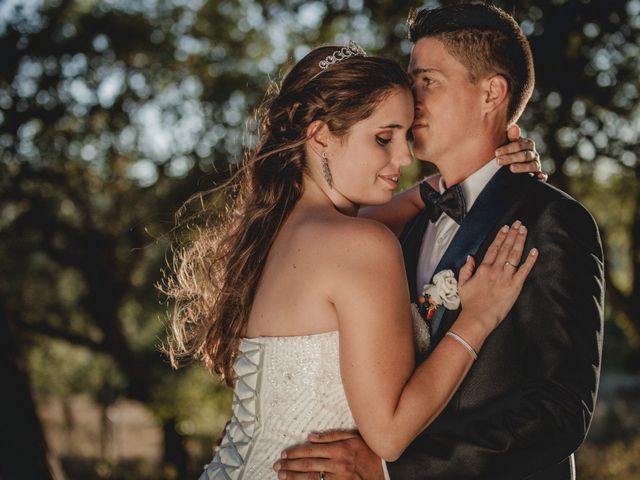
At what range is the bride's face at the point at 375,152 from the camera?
2.72 metres

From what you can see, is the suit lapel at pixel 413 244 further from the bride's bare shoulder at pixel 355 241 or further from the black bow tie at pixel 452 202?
the bride's bare shoulder at pixel 355 241

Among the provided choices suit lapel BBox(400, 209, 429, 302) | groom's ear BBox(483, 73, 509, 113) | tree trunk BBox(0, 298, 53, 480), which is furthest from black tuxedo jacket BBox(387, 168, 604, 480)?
tree trunk BBox(0, 298, 53, 480)

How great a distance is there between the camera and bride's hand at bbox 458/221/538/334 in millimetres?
2457

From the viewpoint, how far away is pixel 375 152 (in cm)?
273

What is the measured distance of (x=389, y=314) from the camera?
234cm

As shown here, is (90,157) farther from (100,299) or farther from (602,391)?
(602,391)

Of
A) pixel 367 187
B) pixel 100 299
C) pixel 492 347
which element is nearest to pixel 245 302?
pixel 367 187

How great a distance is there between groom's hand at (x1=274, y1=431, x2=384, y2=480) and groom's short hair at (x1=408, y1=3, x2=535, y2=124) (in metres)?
1.62

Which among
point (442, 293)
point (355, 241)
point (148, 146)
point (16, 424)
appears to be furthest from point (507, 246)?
point (148, 146)

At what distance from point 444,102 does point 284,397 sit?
1.45m

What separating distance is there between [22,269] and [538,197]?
39.1 ft

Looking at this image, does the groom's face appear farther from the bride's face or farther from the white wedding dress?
the white wedding dress

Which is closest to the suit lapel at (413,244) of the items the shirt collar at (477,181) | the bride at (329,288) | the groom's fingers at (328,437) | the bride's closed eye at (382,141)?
the shirt collar at (477,181)

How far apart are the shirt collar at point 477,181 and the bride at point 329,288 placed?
1.31ft
